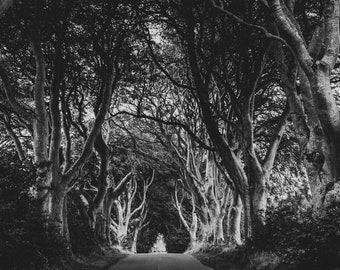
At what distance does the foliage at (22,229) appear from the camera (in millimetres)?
6461

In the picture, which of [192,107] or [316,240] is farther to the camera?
[192,107]

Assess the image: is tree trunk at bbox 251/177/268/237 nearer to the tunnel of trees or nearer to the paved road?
the tunnel of trees

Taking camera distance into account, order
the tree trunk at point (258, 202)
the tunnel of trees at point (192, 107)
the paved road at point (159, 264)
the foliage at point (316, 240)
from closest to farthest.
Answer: the foliage at point (316, 240) → the tunnel of trees at point (192, 107) → the tree trunk at point (258, 202) → the paved road at point (159, 264)

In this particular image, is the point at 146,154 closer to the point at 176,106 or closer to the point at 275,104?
the point at 176,106

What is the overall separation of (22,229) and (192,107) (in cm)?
1227

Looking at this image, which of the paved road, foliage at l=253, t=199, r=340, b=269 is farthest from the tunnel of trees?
the paved road

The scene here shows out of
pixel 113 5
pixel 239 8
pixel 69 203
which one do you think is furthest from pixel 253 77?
pixel 69 203

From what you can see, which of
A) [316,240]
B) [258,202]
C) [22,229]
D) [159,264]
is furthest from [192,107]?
[316,240]

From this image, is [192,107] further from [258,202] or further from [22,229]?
[22,229]

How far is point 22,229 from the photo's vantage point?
22.2 feet

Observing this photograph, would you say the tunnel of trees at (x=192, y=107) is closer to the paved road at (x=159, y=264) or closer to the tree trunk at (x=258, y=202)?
the tree trunk at (x=258, y=202)

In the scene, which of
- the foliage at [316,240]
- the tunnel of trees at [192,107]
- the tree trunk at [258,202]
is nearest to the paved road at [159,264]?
the tunnel of trees at [192,107]

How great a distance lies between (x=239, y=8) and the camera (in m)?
10.3

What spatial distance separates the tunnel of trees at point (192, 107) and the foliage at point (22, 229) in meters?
0.03
